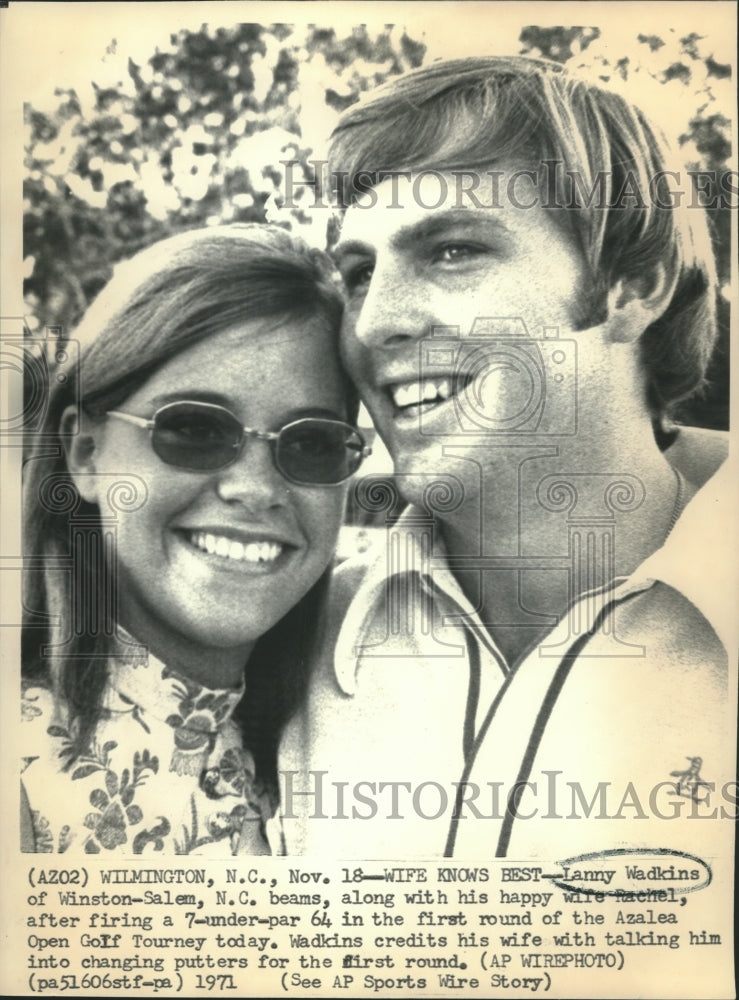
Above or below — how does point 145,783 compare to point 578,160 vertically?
below

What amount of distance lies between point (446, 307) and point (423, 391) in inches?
7.2

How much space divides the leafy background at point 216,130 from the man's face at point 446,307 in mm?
162

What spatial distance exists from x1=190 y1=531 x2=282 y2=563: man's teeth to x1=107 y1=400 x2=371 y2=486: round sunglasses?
0.47ft

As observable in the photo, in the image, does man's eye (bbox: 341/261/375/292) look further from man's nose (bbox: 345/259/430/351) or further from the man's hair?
the man's hair

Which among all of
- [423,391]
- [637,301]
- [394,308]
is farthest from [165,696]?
[637,301]

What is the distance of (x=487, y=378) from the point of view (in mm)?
2096

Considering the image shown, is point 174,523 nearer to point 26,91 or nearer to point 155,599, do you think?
point 155,599

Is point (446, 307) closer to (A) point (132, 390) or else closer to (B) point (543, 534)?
(B) point (543, 534)

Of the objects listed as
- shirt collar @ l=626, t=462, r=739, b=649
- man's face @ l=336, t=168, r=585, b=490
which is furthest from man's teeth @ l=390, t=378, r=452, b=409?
shirt collar @ l=626, t=462, r=739, b=649

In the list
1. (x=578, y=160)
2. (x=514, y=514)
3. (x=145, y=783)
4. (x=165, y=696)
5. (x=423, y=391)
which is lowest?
(x=145, y=783)

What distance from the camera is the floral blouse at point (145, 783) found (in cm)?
208

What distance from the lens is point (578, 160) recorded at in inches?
83.4

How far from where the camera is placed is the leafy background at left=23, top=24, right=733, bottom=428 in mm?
2109

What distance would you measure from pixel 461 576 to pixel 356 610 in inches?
9.3
